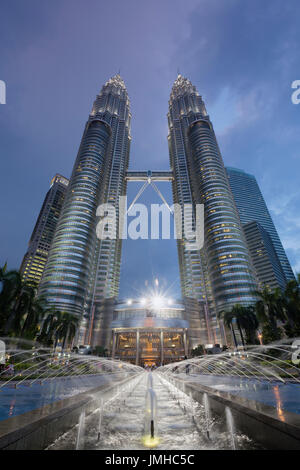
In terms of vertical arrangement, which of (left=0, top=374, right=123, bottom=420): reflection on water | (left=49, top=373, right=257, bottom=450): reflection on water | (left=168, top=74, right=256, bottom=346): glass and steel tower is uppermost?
(left=168, top=74, right=256, bottom=346): glass and steel tower

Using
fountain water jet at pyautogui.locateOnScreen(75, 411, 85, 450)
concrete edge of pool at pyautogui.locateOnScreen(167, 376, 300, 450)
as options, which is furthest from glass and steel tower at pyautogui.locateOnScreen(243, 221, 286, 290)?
fountain water jet at pyautogui.locateOnScreen(75, 411, 85, 450)

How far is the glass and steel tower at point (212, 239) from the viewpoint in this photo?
3666 inches

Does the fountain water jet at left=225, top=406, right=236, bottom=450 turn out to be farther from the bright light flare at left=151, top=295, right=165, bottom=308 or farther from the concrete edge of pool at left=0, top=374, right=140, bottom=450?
the bright light flare at left=151, top=295, right=165, bottom=308

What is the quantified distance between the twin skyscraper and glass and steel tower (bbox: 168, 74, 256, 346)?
15.4 inches

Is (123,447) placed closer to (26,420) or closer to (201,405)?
(26,420)

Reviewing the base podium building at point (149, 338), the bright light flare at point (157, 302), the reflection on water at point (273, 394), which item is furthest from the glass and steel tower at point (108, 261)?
the reflection on water at point (273, 394)

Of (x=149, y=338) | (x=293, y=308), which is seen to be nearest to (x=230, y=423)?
(x=293, y=308)

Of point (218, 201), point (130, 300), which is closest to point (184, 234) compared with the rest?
point (218, 201)

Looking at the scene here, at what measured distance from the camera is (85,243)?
110 meters

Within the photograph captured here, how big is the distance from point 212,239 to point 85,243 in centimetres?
6419

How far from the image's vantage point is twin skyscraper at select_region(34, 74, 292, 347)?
312 feet

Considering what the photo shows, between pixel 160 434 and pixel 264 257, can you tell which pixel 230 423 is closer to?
pixel 160 434
